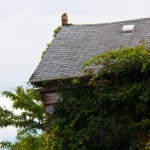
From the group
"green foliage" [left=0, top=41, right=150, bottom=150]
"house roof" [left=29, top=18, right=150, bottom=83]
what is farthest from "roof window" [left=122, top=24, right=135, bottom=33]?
"green foliage" [left=0, top=41, right=150, bottom=150]

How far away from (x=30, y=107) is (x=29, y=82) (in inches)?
79.0

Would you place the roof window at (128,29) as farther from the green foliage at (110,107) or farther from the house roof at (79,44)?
the green foliage at (110,107)

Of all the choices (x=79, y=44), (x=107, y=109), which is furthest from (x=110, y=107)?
(x=79, y=44)

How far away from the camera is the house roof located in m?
17.8

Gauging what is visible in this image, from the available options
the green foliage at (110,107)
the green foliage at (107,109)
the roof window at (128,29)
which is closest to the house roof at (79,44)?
the roof window at (128,29)

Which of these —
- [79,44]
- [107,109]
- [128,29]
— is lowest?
[107,109]

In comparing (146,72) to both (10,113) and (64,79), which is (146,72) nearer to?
(64,79)

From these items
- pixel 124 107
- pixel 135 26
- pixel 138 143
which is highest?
pixel 135 26

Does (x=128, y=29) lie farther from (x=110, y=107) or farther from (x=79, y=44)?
(x=110, y=107)

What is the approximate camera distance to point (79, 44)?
1972 centimetres

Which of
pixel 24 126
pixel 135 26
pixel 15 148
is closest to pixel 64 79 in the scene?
pixel 24 126

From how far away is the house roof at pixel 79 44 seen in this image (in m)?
17.8

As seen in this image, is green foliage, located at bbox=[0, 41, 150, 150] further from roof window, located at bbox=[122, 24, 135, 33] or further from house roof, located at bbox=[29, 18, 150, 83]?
roof window, located at bbox=[122, 24, 135, 33]

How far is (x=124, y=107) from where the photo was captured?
15922 millimetres
